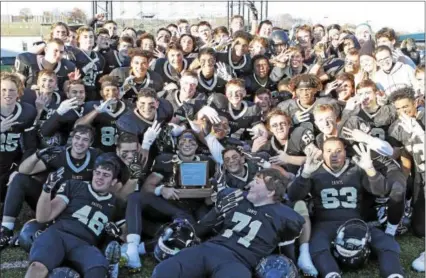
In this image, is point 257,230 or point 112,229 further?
point 112,229

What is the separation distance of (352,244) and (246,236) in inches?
35.2

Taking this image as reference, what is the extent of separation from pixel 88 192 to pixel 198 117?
154 centimetres

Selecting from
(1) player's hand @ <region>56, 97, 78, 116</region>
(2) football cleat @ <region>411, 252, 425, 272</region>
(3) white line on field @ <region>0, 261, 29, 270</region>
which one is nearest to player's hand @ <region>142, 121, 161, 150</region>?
Answer: (1) player's hand @ <region>56, 97, 78, 116</region>

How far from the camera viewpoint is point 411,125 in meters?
4.84

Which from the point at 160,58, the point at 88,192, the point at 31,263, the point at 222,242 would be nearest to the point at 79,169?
the point at 88,192

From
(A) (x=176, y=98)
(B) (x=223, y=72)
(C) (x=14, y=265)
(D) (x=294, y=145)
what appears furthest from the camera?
(B) (x=223, y=72)

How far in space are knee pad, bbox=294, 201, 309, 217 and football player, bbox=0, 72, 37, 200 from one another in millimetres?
2532

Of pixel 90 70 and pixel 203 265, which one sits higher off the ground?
pixel 90 70

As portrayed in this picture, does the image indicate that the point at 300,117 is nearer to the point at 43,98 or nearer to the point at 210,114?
the point at 210,114

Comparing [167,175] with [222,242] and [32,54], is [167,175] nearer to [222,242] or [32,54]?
[222,242]

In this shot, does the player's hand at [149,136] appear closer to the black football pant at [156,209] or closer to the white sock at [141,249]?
the black football pant at [156,209]

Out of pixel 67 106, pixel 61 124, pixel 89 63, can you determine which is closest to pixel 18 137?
pixel 61 124

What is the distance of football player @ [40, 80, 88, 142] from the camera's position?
16.8ft

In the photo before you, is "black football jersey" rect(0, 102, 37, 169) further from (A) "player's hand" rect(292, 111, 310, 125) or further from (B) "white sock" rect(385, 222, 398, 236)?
(B) "white sock" rect(385, 222, 398, 236)
